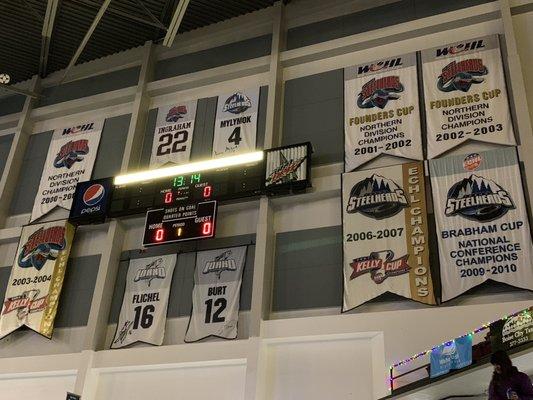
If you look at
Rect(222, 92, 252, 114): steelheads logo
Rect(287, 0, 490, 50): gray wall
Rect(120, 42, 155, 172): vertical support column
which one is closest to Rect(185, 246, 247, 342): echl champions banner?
Rect(120, 42, 155, 172): vertical support column

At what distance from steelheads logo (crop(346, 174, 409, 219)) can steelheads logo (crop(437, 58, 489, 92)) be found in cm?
281

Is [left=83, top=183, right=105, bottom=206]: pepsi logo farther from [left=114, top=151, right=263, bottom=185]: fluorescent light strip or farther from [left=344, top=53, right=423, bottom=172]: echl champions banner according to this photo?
[left=344, top=53, right=423, bottom=172]: echl champions banner

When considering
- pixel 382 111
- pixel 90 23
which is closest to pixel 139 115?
pixel 90 23

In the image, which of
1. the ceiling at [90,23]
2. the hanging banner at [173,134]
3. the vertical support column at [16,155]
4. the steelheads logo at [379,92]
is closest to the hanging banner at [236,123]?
the hanging banner at [173,134]

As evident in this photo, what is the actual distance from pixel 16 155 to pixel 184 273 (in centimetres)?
774

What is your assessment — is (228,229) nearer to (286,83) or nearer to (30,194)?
(286,83)

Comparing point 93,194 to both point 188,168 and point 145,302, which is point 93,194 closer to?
point 188,168

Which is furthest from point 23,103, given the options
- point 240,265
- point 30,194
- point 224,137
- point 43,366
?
point 240,265

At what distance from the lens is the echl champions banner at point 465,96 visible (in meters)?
12.4

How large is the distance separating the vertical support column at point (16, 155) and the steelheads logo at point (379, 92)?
35.6 ft

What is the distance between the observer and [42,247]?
1536 centimetres

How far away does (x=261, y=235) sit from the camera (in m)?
13.0

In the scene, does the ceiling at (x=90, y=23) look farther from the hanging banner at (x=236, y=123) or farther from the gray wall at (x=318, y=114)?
the gray wall at (x=318, y=114)

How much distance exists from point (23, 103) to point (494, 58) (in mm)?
14730
